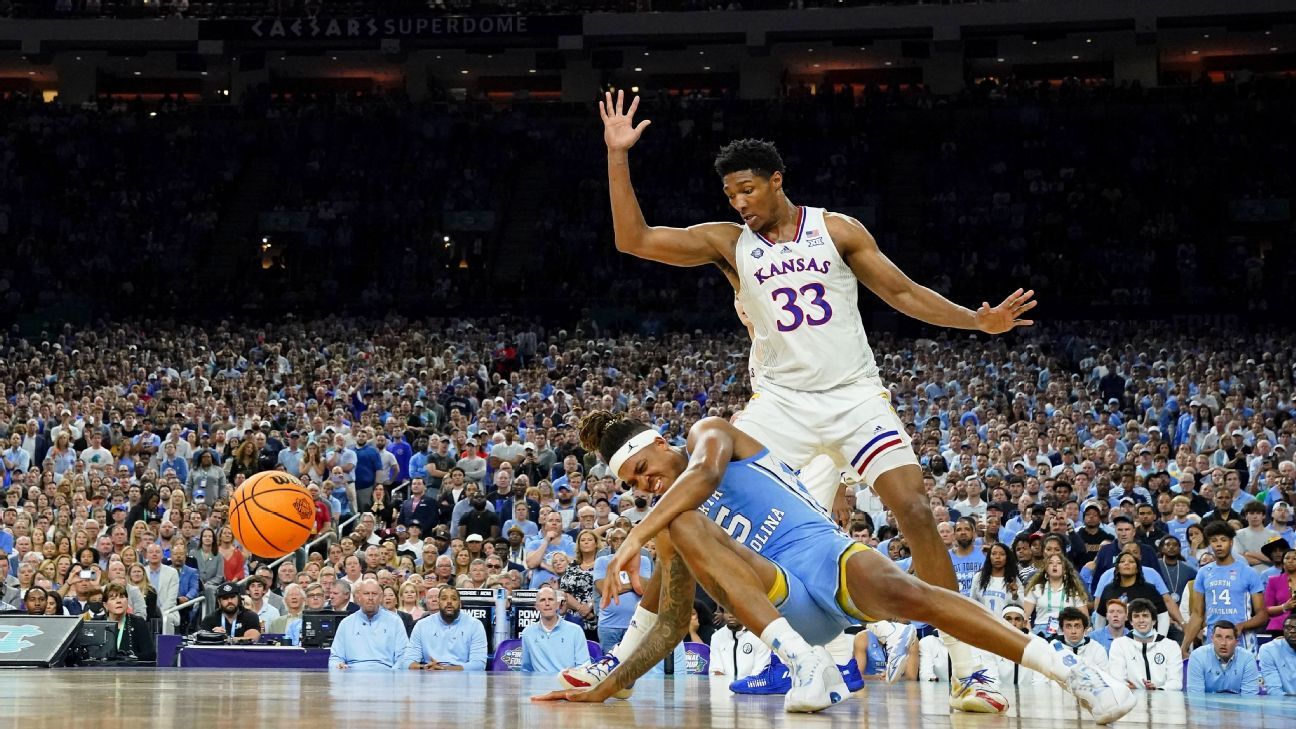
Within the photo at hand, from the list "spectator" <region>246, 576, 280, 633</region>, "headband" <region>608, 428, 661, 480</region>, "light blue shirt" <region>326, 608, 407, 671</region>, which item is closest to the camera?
"headband" <region>608, 428, 661, 480</region>

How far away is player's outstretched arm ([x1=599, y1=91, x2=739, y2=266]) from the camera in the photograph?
22.3 feet

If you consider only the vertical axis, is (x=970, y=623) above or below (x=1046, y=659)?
above

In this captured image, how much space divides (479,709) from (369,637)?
7031 mm

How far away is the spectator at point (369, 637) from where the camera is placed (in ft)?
39.8

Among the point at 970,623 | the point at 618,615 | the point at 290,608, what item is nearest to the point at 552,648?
the point at 618,615

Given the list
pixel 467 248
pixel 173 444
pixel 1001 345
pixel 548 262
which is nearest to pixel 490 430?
pixel 173 444

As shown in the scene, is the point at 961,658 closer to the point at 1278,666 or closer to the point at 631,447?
Result: the point at 631,447

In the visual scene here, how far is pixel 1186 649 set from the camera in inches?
476

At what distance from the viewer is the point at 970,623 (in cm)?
531

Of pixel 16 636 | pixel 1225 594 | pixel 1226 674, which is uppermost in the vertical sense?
pixel 1225 594

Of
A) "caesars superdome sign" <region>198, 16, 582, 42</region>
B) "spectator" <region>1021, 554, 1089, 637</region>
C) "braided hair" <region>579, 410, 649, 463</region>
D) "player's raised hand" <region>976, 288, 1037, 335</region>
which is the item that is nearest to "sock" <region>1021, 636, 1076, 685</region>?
"player's raised hand" <region>976, 288, 1037, 335</region>

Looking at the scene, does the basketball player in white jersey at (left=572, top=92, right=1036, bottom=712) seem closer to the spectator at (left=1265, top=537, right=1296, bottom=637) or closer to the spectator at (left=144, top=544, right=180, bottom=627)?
the spectator at (left=1265, top=537, right=1296, bottom=637)

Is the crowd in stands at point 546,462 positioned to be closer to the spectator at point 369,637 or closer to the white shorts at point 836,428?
the spectator at point 369,637

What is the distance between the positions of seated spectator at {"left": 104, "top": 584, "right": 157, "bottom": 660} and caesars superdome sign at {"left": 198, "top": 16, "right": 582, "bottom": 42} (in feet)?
90.7
